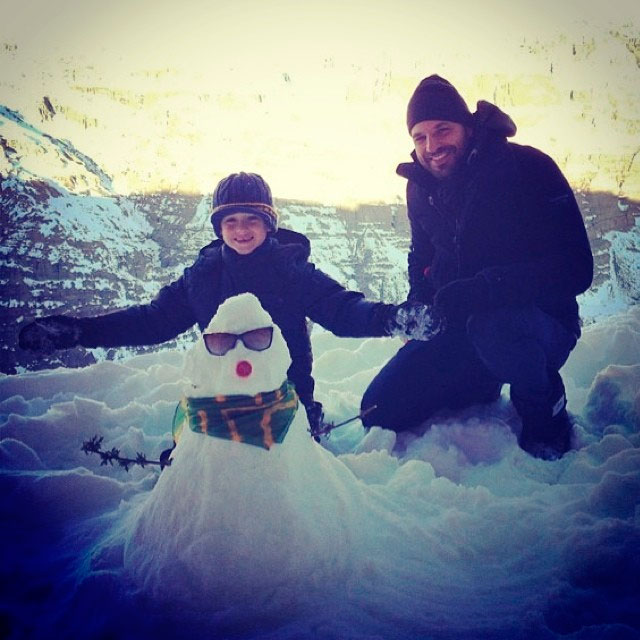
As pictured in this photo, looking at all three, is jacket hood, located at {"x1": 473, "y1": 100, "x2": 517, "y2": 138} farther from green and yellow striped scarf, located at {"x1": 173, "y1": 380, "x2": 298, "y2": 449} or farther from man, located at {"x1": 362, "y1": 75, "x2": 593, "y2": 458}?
green and yellow striped scarf, located at {"x1": 173, "y1": 380, "x2": 298, "y2": 449}

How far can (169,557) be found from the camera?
0.84 meters

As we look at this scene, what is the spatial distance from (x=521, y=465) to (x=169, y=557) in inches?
39.2

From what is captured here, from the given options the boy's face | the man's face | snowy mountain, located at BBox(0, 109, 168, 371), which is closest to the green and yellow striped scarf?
the boy's face

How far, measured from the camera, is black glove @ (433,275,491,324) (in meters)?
1.29

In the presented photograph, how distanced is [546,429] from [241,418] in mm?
975

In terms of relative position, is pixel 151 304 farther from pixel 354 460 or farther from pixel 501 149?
pixel 501 149

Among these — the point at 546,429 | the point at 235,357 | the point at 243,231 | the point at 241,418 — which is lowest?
the point at 546,429

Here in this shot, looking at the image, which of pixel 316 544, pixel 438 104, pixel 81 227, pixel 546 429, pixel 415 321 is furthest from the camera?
pixel 81 227

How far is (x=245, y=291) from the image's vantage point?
4.51ft

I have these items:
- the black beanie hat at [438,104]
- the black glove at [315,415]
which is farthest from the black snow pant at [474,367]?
the black beanie hat at [438,104]

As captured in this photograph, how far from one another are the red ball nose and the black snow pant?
0.79 meters

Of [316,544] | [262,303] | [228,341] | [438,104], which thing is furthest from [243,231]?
[316,544]

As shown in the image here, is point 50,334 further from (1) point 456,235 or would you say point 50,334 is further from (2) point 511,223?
(2) point 511,223

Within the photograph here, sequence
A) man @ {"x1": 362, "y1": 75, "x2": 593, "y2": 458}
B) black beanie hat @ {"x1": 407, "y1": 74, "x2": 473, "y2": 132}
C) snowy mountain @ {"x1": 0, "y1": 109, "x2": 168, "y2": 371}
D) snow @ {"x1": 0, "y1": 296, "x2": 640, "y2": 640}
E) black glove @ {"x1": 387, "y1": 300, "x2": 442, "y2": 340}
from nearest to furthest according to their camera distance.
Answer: snow @ {"x1": 0, "y1": 296, "x2": 640, "y2": 640}, black glove @ {"x1": 387, "y1": 300, "x2": 442, "y2": 340}, man @ {"x1": 362, "y1": 75, "x2": 593, "y2": 458}, black beanie hat @ {"x1": 407, "y1": 74, "x2": 473, "y2": 132}, snowy mountain @ {"x1": 0, "y1": 109, "x2": 168, "y2": 371}
